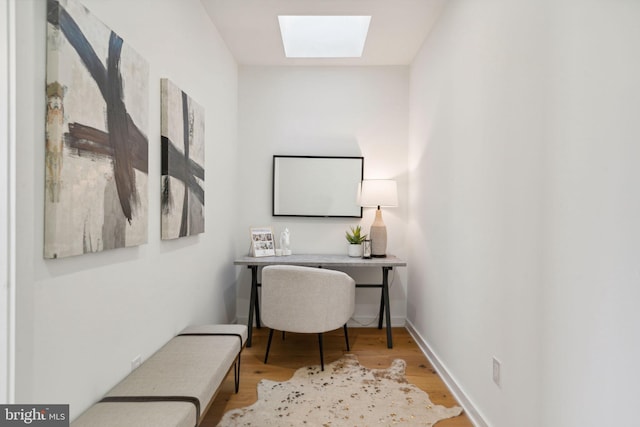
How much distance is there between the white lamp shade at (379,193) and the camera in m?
3.35

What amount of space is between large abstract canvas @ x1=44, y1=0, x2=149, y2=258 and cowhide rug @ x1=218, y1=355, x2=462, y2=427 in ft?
3.94

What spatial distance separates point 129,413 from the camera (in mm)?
1273

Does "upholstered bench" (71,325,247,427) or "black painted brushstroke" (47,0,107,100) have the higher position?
"black painted brushstroke" (47,0,107,100)

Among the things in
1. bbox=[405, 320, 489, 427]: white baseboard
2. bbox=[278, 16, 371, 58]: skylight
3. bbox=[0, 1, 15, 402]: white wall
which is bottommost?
bbox=[405, 320, 489, 427]: white baseboard

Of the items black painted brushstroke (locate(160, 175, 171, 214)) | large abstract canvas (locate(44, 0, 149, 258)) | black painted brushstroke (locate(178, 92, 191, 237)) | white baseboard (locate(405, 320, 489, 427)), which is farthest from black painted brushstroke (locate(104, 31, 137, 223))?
white baseboard (locate(405, 320, 489, 427))

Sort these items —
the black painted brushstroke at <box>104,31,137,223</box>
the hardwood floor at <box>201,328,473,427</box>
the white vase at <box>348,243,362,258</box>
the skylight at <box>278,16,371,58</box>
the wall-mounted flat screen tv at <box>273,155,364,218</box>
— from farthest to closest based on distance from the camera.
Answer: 1. the wall-mounted flat screen tv at <box>273,155,364,218</box>
2. the white vase at <box>348,243,362,258</box>
3. the skylight at <box>278,16,371,58</box>
4. the hardwood floor at <box>201,328,473,427</box>
5. the black painted brushstroke at <box>104,31,137,223</box>

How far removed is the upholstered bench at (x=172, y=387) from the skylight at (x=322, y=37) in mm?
2640

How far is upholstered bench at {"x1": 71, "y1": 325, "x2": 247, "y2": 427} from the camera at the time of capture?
4.11 ft

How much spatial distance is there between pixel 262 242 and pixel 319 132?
1262 mm

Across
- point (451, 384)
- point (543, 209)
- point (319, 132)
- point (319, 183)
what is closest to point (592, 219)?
point (543, 209)

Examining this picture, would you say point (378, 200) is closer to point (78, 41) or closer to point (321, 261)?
point (321, 261)

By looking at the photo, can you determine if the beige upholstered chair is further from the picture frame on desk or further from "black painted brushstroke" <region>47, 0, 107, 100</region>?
"black painted brushstroke" <region>47, 0, 107, 100</region>

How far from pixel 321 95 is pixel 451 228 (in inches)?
78.8

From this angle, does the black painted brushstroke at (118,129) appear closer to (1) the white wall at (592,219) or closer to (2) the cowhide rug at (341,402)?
(2) the cowhide rug at (341,402)
